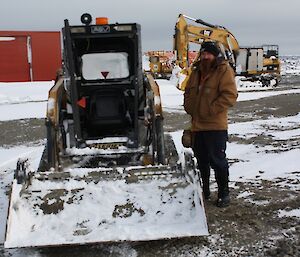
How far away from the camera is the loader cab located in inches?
209

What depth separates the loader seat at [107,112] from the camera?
569cm

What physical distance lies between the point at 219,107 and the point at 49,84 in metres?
17.2

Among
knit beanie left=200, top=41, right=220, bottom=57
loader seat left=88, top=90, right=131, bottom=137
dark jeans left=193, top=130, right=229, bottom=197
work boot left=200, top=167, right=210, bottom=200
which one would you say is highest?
knit beanie left=200, top=41, right=220, bottom=57

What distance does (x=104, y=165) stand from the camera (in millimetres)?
5371

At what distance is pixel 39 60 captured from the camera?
72.2ft

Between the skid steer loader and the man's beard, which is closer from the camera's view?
the skid steer loader

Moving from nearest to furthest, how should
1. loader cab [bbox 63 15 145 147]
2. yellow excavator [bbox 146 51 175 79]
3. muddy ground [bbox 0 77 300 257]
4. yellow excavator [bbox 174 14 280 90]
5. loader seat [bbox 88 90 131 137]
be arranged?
1. muddy ground [bbox 0 77 300 257]
2. loader cab [bbox 63 15 145 147]
3. loader seat [bbox 88 90 131 137]
4. yellow excavator [bbox 174 14 280 90]
5. yellow excavator [bbox 146 51 175 79]

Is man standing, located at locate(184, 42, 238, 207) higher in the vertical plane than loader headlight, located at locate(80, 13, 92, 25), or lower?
lower

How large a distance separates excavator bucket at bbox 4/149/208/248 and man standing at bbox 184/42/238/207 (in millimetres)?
747

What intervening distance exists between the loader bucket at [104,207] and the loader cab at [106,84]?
127 centimetres

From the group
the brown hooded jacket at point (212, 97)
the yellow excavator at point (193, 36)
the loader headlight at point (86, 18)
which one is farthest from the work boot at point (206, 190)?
the yellow excavator at point (193, 36)

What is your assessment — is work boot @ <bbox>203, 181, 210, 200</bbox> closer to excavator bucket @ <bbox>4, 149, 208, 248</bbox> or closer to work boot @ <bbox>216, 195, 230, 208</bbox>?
work boot @ <bbox>216, 195, 230, 208</bbox>

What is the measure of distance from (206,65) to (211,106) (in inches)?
16.6

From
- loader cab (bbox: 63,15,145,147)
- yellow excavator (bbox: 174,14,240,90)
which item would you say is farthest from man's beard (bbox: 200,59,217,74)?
yellow excavator (bbox: 174,14,240,90)
